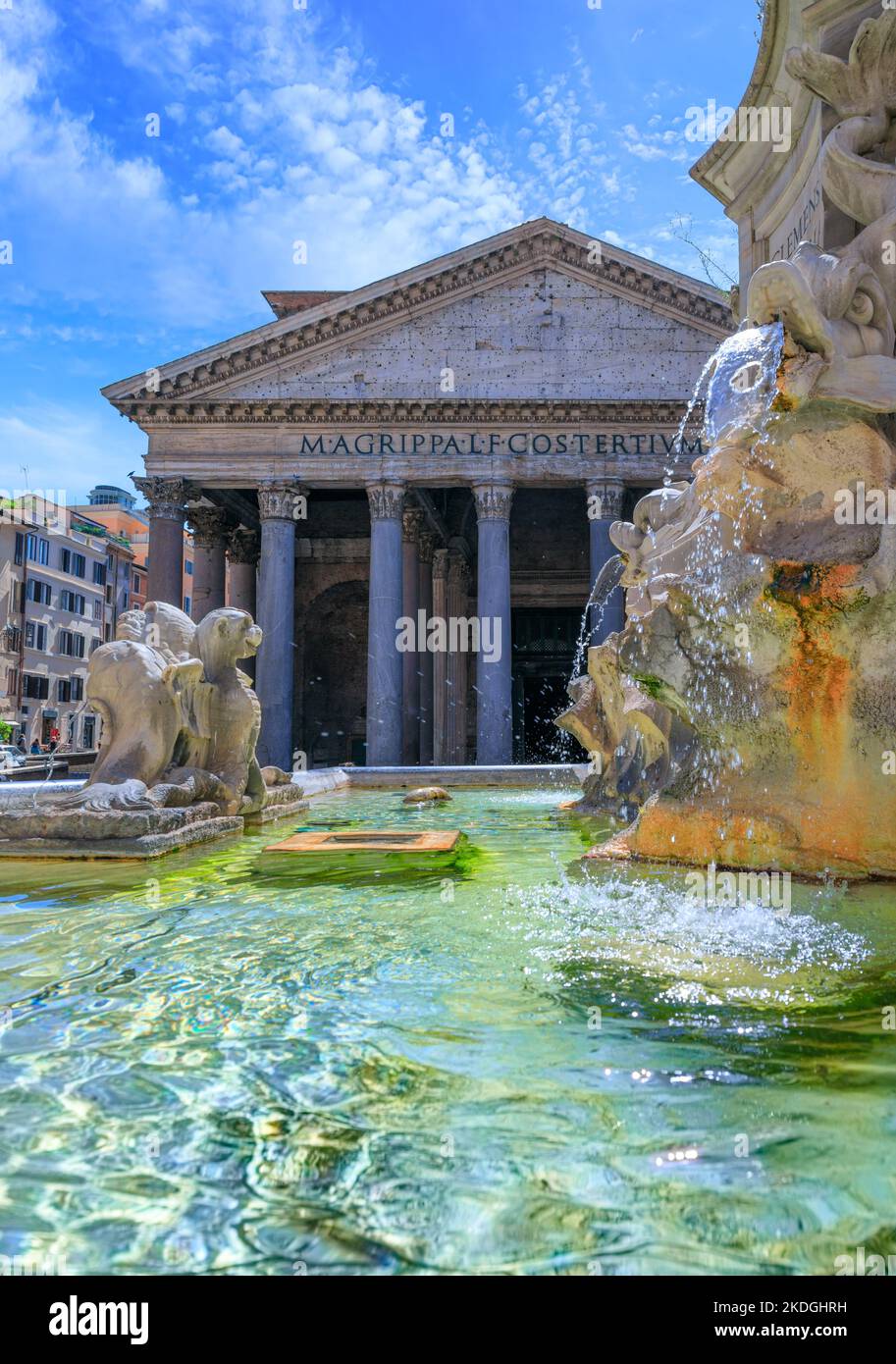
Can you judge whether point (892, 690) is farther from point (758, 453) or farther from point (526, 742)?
point (526, 742)

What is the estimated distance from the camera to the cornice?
70.7 feet

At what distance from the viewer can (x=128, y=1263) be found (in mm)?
1193

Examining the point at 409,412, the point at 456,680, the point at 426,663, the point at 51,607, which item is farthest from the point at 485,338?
the point at 51,607

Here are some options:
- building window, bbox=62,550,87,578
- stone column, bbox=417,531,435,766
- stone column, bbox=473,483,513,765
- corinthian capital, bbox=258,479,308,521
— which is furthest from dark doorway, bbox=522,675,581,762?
building window, bbox=62,550,87,578

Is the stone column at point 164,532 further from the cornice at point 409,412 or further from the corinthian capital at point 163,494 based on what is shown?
the cornice at point 409,412

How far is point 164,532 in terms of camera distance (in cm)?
2202

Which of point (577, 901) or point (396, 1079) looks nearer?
point (396, 1079)

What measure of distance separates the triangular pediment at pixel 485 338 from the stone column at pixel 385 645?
3.32 m

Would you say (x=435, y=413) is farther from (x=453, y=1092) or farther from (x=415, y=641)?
(x=453, y=1092)

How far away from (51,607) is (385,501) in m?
25.0

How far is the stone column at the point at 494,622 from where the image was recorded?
68.7 ft

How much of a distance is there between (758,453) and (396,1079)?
109 inches

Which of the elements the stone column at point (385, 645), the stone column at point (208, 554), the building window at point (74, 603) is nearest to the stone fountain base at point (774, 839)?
the stone column at point (385, 645)

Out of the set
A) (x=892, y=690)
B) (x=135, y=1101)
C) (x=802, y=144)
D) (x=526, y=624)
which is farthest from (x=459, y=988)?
(x=526, y=624)
